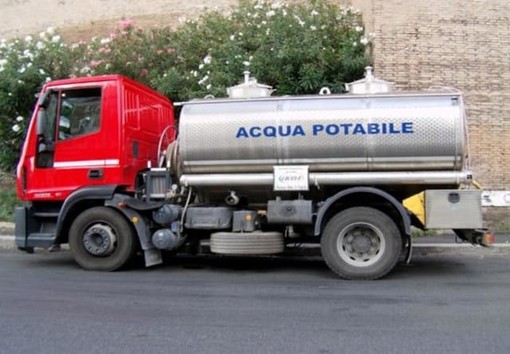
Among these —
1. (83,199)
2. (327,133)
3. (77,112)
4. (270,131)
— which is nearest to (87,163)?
(83,199)

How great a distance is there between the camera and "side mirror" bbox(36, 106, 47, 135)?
974 centimetres

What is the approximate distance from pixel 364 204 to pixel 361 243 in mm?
585

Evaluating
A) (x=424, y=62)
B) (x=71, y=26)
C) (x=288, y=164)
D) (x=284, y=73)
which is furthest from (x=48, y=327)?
(x=71, y=26)

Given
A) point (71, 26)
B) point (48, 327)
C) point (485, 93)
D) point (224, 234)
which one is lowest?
point (48, 327)

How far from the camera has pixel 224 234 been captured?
30.9 ft

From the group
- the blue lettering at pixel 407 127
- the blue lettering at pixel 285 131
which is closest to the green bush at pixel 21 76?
the blue lettering at pixel 285 131

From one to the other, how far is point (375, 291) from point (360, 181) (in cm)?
163

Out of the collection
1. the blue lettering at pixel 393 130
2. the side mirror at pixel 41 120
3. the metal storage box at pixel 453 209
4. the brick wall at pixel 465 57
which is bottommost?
the metal storage box at pixel 453 209

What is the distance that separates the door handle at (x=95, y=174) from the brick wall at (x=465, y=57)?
24.5ft

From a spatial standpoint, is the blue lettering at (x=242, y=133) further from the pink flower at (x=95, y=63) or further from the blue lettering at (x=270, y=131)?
the pink flower at (x=95, y=63)

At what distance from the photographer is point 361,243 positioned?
906 centimetres

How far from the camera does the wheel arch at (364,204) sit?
891 cm

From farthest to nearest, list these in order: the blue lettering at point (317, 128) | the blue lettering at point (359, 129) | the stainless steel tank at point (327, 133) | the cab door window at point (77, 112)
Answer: the cab door window at point (77, 112) → the blue lettering at point (317, 128) → the blue lettering at point (359, 129) → the stainless steel tank at point (327, 133)

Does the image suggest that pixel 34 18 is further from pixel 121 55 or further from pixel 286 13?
pixel 286 13
